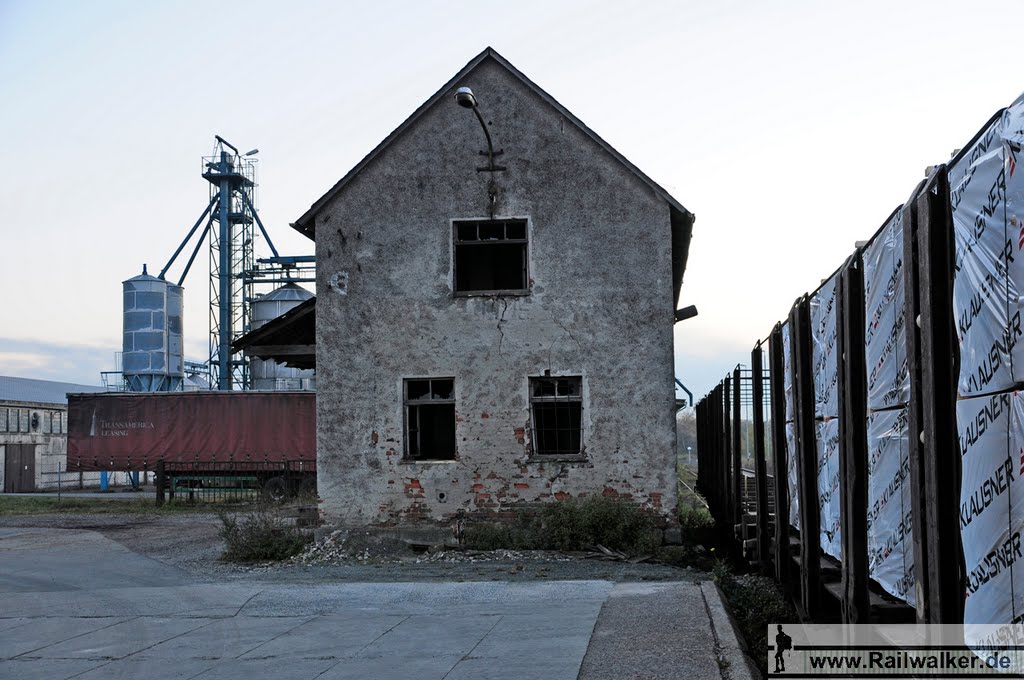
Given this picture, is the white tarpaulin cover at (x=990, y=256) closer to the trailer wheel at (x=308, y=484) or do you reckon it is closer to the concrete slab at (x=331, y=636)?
the concrete slab at (x=331, y=636)

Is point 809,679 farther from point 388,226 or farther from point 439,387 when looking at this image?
point 388,226

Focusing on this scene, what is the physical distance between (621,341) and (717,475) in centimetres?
336

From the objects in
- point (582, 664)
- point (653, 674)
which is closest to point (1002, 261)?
point (653, 674)

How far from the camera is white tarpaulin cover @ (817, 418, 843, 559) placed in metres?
6.25

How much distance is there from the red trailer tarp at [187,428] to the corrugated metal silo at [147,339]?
1426 centimetres

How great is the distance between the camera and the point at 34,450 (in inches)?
1629

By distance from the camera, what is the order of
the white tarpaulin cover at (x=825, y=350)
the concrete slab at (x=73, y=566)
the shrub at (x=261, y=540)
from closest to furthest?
the white tarpaulin cover at (x=825, y=350)
the concrete slab at (x=73, y=566)
the shrub at (x=261, y=540)

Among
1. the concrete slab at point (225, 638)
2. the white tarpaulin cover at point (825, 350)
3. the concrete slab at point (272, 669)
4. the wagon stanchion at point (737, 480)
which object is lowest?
the concrete slab at point (225, 638)

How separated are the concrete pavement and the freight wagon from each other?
15.3 metres

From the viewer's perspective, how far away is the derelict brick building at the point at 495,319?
14.0 m

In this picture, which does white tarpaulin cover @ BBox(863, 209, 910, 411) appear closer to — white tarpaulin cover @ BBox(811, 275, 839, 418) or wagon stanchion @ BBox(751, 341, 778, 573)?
white tarpaulin cover @ BBox(811, 275, 839, 418)

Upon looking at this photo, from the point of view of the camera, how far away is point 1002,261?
3398 millimetres

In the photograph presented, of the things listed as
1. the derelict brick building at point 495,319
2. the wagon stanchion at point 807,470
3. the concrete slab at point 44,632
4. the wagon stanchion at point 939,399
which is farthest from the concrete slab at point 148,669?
the derelict brick building at point 495,319

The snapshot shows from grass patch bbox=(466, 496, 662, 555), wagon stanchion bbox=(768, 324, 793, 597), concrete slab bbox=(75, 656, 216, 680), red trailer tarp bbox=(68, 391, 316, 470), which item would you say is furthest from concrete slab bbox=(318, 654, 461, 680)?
red trailer tarp bbox=(68, 391, 316, 470)
